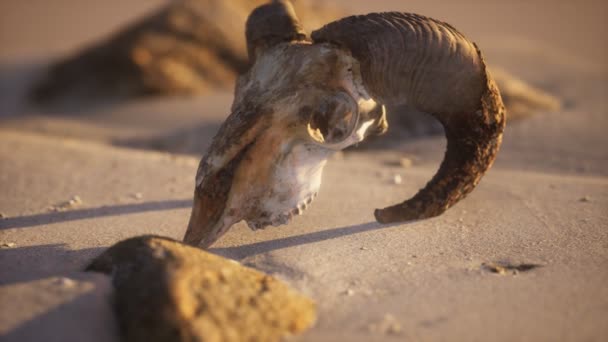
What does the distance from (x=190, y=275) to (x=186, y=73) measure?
6673mm

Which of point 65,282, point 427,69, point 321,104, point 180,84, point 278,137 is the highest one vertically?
point 427,69

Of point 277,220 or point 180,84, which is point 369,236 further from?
point 180,84

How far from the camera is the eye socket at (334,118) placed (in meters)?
2.74

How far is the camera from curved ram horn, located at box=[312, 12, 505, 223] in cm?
260

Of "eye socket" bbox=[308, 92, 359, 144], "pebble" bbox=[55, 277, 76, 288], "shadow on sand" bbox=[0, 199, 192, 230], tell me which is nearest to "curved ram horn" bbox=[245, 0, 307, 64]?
"eye socket" bbox=[308, 92, 359, 144]

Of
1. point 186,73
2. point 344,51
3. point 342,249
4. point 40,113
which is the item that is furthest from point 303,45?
point 40,113

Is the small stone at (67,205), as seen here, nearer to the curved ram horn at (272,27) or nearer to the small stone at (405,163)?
the curved ram horn at (272,27)

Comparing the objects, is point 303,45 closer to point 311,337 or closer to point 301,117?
point 301,117

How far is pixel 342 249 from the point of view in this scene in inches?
111

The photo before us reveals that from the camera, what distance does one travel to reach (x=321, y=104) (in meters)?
2.74

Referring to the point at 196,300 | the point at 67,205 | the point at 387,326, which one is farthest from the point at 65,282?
the point at 67,205

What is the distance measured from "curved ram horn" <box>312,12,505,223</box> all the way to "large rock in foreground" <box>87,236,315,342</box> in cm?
113

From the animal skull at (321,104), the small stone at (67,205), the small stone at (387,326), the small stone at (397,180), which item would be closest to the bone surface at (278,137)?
the animal skull at (321,104)

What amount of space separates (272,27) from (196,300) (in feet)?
5.23
